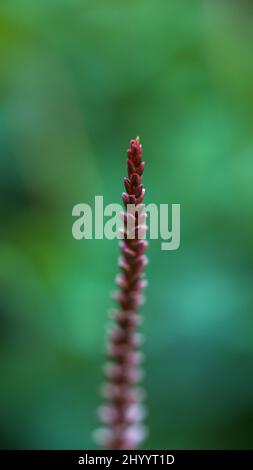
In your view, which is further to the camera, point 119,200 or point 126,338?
point 119,200

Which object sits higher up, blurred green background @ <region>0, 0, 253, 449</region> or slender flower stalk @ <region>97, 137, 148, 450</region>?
blurred green background @ <region>0, 0, 253, 449</region>

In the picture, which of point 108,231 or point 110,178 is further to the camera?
point 110,178

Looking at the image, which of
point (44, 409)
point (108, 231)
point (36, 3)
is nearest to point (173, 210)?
point (108, 231)

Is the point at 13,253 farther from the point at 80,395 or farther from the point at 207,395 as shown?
the point at 207,395

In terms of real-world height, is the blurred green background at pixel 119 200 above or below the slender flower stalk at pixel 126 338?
above

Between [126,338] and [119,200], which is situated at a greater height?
[119,200]

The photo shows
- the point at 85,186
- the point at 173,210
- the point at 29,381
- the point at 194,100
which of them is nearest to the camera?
the point at 29,381

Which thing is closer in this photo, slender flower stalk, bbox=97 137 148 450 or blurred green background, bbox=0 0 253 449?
slender flower stalk, bbox=97 137 148 450

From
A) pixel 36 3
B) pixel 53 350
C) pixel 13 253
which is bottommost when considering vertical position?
pixel 53 350
